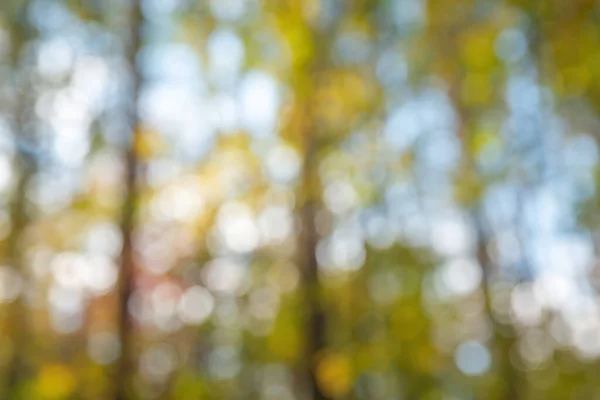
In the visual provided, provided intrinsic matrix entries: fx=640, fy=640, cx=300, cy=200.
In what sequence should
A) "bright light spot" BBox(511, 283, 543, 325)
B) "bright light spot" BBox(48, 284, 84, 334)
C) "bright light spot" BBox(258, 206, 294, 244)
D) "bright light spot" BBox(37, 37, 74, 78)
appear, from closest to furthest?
"bright light spot" BBox(37, 37, 74, 78) → "bright light spot" BBox(258, 206, 294, 244) → "bright light spot" BBox(511, 283, 543, 325) → "bright light spot" BBox(48, 284, 84, 334)


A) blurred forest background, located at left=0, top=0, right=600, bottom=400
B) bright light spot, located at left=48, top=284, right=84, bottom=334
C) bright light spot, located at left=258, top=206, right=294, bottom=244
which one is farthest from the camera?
bright light spot, located at left=48, top=284, right=84, bottom=334

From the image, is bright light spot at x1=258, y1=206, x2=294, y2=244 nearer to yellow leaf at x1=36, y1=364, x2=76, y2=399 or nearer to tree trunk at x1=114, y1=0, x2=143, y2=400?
tree trunk at x1=114, y1=0, x2=143, y2=400

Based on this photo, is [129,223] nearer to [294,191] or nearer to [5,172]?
[294,191]

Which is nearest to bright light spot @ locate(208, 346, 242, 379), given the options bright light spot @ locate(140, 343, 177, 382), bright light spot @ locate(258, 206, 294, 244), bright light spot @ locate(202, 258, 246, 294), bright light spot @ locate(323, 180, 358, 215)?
bright light spot @ locate(140, 343, 177, 382)

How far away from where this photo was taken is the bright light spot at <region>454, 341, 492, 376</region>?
18.4 ft

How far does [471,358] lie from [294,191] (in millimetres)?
3396

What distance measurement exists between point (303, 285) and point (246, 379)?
3357 mm

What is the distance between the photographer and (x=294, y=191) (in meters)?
3.61

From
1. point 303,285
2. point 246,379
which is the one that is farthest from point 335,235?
point 246,379

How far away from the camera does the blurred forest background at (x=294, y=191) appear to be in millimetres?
3082

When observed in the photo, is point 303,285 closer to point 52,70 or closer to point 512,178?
point 512,178

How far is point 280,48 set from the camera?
A: 8.45 ft

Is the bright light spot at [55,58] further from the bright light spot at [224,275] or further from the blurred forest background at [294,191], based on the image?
the bright light spot at [224,275]

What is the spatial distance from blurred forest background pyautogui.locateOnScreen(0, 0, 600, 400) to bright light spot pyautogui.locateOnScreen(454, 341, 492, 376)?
36cm
